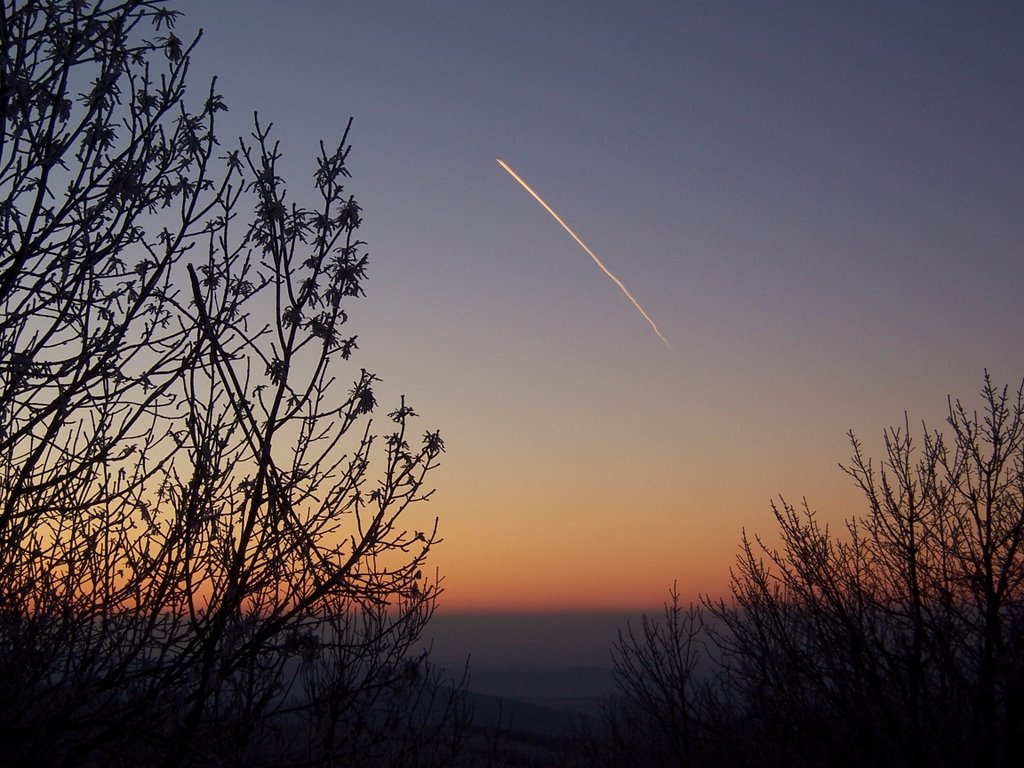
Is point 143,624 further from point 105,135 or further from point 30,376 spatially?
point 105,135

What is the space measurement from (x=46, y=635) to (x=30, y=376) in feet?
5.54

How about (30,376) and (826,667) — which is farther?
(826,667)

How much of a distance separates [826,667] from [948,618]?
2.89 meters

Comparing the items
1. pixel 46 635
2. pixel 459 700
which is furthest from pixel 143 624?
pixel 459 700

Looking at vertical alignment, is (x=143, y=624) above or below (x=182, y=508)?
below

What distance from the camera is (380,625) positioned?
6.60m

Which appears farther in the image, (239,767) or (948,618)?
(948,618)

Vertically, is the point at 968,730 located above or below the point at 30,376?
below

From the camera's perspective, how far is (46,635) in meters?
5.57

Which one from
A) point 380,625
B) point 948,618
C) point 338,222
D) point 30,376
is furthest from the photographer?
point 948,618

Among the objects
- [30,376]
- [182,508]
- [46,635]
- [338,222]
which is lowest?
[46,635]

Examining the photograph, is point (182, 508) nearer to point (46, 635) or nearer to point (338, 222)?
point (46, 635)

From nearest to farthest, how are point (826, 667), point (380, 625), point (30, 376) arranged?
point (30, 376), point (380, 625), point (826, 667)

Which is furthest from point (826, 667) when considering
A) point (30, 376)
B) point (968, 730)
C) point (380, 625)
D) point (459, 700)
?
point (30, 376)
